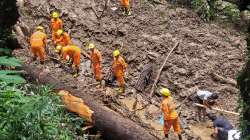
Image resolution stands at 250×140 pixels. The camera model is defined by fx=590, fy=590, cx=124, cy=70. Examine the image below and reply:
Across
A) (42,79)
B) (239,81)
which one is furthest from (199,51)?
(239,81)

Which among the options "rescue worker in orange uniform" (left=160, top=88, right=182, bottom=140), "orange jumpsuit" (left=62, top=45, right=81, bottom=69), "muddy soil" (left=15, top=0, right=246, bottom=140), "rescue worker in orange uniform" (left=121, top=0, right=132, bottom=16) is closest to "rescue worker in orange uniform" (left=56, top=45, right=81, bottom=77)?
"orange jumpsuit" (left=62, top=45, right=81, bottom=69)

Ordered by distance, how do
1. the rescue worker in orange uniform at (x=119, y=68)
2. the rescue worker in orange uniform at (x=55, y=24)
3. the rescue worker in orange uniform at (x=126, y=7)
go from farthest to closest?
the rescue worker in orange uniform at (x=126, y=7) → the rescue worker in orange uniform at (x=55, y=24) → the rescue worker in orange uniform at (x=119, y=68)

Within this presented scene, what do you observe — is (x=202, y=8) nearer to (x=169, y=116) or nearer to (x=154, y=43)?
(x=154, y=43)

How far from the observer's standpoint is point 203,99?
1477cm

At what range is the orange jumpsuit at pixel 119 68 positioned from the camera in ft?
49.8

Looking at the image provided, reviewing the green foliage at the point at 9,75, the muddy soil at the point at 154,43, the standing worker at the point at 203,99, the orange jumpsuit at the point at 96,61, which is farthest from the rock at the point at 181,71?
the green foliage at the point at 9,75

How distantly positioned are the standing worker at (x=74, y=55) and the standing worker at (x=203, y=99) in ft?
11.0

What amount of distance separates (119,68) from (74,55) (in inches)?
60.4

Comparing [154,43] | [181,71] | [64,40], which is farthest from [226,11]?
[64,40]

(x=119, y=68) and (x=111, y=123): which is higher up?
(x=111, y=123)

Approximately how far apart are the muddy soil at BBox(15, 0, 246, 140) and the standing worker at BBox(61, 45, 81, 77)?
0.29 m

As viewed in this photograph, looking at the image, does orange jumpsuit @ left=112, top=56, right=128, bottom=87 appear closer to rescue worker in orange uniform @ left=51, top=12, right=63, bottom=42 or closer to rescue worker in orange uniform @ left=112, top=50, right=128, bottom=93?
rescue worker in orange uniform @ left=112, top=50, right=128, bottom=93

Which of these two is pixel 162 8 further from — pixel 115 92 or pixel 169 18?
pixel 115 92

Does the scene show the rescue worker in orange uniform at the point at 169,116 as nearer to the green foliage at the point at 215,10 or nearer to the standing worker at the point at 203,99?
the standing worker at the point at 203,99
